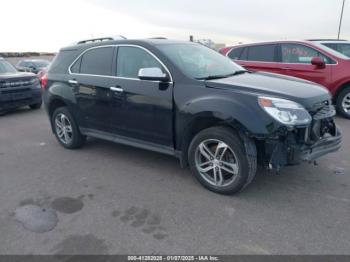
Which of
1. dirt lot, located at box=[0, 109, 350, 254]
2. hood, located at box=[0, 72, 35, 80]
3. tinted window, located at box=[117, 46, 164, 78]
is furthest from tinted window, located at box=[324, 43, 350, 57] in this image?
hood, located at box=[0, 72, 35, 80]

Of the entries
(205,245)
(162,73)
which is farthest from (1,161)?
(205,245)

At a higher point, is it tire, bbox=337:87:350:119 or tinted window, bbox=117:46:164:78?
tinted window, bbox=117:46:164:78

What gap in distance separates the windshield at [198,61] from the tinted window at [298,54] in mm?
3561

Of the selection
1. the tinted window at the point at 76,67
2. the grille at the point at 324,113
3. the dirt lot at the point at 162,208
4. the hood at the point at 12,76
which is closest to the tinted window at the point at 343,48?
the dirt lot at the point at 162,208

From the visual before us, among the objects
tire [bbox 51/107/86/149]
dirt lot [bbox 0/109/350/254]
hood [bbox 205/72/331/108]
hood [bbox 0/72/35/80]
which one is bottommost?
dirt lot [bbox 0/109/350/254]

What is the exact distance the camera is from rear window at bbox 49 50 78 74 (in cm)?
523

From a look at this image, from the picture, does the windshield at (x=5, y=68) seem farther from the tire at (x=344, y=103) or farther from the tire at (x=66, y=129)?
the tire at (x=344, y=103)

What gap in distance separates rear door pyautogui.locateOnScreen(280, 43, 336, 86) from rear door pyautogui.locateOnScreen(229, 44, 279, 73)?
19cm

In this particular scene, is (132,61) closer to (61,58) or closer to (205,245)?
(61,58)

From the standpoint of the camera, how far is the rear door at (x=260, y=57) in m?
7.83

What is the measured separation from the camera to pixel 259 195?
3.61 m

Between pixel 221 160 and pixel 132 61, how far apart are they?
6.23 ft

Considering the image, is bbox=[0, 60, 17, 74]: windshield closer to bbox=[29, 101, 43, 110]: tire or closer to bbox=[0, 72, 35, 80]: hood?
bbox=[0, 72, 35, 80]: hood

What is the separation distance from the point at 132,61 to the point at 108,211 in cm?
210
